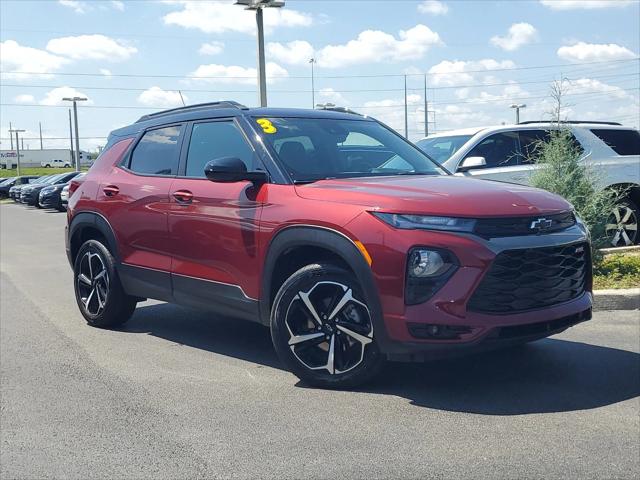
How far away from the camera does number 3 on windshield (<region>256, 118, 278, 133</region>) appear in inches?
207

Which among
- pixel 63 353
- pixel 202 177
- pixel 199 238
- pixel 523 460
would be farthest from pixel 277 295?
pixel 63 353

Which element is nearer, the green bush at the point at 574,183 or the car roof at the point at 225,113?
the car roof at the point at 225,113

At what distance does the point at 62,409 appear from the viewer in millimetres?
4504

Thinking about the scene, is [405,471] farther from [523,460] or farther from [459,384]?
[459,384]

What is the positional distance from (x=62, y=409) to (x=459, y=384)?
2.57 metres

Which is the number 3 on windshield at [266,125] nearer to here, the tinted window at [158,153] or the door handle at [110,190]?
the tinted window at [158,153]

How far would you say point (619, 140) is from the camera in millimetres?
10203

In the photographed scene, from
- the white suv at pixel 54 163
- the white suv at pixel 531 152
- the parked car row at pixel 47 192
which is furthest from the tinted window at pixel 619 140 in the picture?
the white suv at pixel 54 163

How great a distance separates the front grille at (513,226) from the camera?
409 cm

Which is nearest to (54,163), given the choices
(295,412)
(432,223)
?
(295,412)

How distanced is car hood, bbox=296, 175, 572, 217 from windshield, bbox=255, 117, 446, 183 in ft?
0.97

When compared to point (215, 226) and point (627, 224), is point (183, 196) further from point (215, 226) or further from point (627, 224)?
point (627, 224)

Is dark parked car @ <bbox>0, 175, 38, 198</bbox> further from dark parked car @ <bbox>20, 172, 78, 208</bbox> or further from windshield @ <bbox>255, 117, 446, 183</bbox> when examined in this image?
windshield @ <bbox>255, 117, 446, 183</bbox>

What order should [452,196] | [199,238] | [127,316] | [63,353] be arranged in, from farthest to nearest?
1. [127,316]
2. [63,353]
3. [199,238]
4. [452,196]
